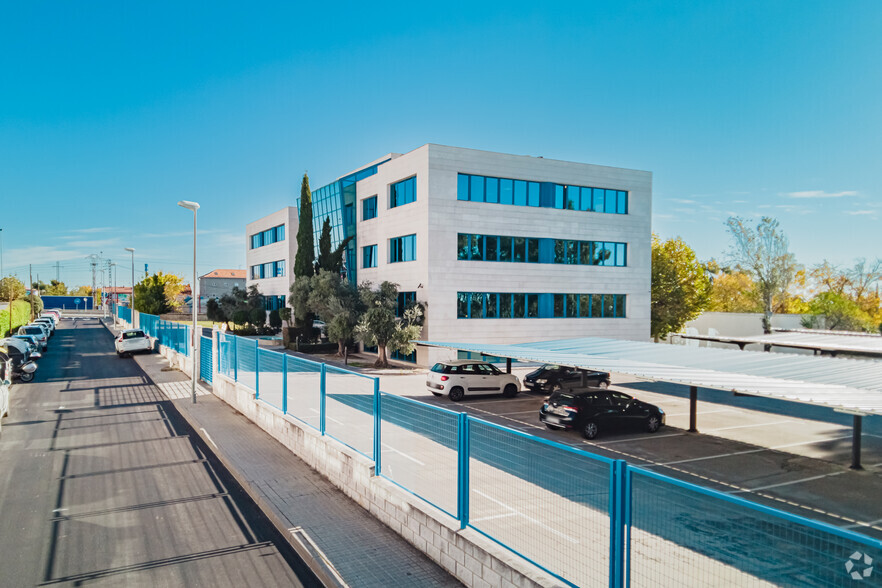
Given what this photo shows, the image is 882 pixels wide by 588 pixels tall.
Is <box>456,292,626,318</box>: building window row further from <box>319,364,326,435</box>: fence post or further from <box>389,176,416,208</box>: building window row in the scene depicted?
<box>319,364,326,435</box>: fence post

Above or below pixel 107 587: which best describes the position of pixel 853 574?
above

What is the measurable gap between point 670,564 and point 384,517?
4.73 metres

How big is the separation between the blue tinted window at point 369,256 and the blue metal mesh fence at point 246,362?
19.3 metres

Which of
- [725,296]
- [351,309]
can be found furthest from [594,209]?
[725,296]

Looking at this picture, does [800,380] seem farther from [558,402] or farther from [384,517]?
[384,517]

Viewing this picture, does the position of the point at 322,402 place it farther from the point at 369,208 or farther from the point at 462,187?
the point at 369,208

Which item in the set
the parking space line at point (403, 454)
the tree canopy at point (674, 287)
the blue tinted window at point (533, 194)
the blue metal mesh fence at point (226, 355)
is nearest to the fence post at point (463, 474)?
the parking space line at point (403, 454)

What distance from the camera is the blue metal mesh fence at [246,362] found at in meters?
16.0

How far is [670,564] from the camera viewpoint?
462cm

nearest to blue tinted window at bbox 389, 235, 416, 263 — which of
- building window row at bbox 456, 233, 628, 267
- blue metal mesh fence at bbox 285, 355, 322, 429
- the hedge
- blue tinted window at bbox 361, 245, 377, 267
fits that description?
A: building window row at bbox 456, 233, 628, 267

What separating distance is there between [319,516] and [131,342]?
1196 inches

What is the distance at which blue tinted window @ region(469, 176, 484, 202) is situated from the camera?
31.2 metres

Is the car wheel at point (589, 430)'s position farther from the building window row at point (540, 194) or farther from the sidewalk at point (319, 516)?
the building window row at point (540, 194)

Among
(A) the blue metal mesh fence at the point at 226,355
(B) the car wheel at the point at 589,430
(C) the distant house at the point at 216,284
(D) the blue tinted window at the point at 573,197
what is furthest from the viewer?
(C) the distant house at the point at 216,284
